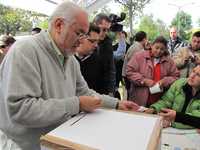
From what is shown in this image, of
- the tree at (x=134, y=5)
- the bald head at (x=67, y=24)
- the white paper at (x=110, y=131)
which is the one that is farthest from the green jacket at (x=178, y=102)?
the tree at (x=134, y=5)

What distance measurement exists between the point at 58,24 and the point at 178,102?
1.74 meters

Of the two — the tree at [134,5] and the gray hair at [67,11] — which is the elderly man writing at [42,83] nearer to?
the gray hair at [67,11]

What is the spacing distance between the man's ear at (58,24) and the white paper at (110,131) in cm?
42

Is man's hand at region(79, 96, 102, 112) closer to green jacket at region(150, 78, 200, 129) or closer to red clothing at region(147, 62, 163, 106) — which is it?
green jacket at region(150, 78, 200, 129)

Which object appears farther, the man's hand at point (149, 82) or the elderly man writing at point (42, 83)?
the man's hand at point (149, 82)

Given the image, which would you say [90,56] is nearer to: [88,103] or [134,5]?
[88,103]

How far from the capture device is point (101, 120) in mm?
1250

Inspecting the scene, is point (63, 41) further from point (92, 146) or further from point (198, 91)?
point (198, 91)

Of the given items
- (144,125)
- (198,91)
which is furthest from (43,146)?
(198,91)

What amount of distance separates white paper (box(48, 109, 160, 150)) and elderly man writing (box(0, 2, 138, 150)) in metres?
0.07

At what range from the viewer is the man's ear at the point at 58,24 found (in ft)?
4.39

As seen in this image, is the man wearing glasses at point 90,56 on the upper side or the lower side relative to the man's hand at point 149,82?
upper

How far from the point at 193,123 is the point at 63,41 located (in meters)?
1.49

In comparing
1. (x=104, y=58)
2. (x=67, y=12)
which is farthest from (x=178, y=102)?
(x=67, y=12)
